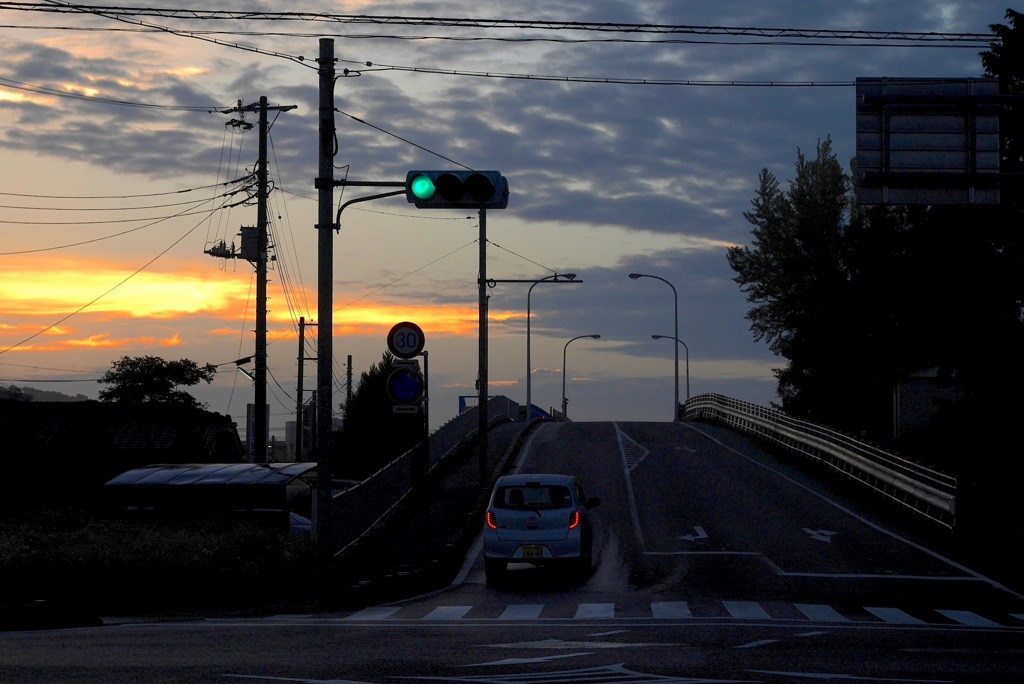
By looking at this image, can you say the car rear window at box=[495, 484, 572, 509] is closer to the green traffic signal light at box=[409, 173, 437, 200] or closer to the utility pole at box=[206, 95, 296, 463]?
the green traffic signal light at box=[409, 173, 437, 200]

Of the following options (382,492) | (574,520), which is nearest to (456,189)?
(574,520)

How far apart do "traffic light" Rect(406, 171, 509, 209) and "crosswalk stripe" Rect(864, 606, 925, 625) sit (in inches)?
314

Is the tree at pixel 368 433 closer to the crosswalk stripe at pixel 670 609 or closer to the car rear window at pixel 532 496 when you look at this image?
the car rear window at pixel 532 496

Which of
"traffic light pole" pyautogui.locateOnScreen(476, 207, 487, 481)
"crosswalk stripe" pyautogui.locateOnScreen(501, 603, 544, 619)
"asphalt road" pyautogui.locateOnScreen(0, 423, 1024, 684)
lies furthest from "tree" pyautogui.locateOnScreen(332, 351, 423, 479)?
"crosswalk stripe" pyautogui.locateOnScreen(501, 603, 544, 619)

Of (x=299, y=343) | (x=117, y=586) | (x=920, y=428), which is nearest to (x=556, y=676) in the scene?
(x=117, y=586)

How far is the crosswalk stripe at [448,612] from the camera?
16781mm

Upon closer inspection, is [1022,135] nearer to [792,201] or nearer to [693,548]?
[693,548]

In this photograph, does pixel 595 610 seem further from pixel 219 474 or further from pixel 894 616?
pixel 219 474

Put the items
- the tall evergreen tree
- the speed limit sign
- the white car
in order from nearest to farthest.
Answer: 1. the speed limit sign
2. the white car
3. the tall evergreen tree

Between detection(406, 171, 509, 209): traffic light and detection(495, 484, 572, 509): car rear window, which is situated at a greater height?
detection(406, 171, 509, 209): traffic light

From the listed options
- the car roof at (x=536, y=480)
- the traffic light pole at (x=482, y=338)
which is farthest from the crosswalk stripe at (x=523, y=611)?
the traffic light pole at (x=482, y=338)

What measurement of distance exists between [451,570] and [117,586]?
7.49 meters

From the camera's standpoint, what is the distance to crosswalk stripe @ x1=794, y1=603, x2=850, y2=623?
637 inches

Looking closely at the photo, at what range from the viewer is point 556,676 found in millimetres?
9750
